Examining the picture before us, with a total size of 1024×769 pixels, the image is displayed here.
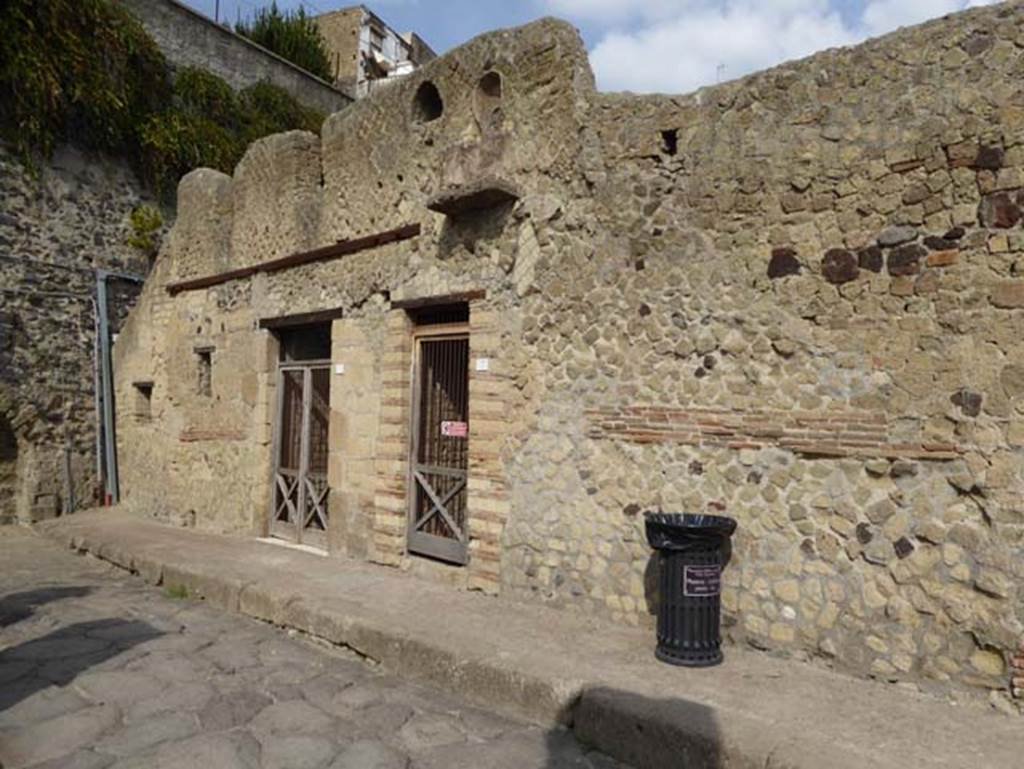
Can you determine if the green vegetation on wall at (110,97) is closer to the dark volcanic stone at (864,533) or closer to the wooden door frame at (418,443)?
the wooden door frame at (418,443)

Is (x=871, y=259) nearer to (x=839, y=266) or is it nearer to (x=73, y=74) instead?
(x=839, y=266)

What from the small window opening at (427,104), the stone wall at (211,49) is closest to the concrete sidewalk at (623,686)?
the small window opening at (427,104)

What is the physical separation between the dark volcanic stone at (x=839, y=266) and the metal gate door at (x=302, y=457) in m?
5.44

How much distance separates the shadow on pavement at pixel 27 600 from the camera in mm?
6020

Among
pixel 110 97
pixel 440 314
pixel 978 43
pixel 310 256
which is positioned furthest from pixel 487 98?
pixel 110 97


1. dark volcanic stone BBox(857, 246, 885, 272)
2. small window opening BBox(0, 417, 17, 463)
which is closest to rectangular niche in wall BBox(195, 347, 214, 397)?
small window opening BBox(0, 417, 17, 463)

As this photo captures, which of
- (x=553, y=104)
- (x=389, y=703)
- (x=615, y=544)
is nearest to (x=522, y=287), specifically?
(x=553, y=104)

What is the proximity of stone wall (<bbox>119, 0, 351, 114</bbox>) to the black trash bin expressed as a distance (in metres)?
13.1

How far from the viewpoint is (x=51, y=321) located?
11422mm

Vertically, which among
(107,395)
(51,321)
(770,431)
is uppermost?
(51,321)

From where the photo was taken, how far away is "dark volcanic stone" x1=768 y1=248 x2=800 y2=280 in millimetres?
4676

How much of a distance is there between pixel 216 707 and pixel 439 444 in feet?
10.5

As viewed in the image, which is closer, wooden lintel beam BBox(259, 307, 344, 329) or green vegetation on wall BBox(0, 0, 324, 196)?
wooden lintel beam BBox(259, 307, 344, 329)

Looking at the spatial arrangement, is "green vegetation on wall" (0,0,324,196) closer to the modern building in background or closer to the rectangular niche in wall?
the rectangular niche in wall
